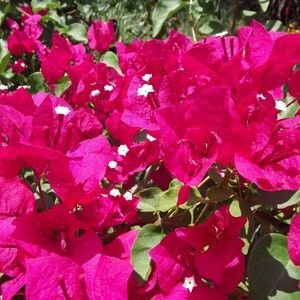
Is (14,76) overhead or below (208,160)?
below

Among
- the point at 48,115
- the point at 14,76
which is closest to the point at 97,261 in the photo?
the point at 48,115

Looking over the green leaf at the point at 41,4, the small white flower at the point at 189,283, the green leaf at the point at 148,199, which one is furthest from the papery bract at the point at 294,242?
the green leaf at the point at 41,4

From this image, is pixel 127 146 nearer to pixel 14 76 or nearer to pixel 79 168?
pixel 79 168

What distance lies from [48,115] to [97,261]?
0.20m

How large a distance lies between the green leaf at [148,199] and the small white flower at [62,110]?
0.59ft

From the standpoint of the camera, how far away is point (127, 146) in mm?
781

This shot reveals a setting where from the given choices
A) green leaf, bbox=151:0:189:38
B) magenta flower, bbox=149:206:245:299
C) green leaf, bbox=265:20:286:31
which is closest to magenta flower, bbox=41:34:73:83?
green leaf, bbox=151:0:189:38

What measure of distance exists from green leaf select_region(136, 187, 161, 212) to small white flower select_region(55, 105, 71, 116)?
18 centimetres

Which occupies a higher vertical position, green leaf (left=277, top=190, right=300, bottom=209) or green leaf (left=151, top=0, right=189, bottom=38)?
green leaf (left=277, top=190, right=300, bottom=209)

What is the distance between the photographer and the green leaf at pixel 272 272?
0.55 metres

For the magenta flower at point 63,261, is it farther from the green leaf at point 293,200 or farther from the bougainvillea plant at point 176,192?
the green leaf at point 293,200

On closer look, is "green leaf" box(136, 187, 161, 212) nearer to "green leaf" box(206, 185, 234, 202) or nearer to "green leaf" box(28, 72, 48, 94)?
"green leaf" box(206, 185, 234, 202)

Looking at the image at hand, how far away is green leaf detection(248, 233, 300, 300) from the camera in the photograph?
55cm

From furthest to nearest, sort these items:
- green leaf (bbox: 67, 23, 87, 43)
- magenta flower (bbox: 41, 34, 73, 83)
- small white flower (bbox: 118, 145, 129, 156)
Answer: green leaf (bbox: 67, 23, 87, 43) → magenta flower (bbox: 41, 34, 73, 83) → small white flower (bbox: 118, 145, 129, 156)
